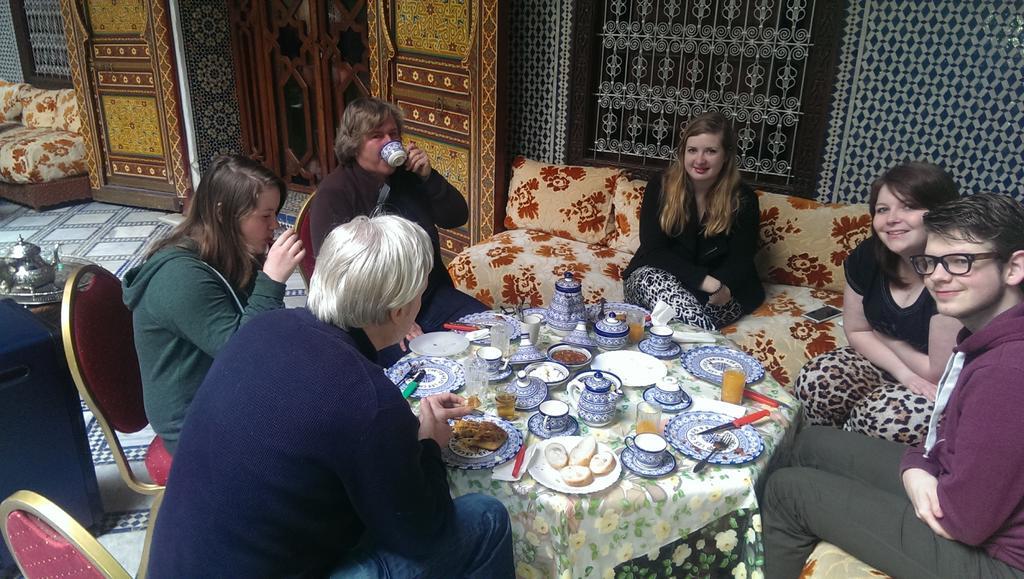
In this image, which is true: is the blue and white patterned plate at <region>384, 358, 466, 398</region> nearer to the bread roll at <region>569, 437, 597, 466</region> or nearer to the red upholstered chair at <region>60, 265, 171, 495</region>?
the bread roll at <region>569, 437, 597, 466</region>

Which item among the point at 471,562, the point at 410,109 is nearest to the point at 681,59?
the point at 410,109

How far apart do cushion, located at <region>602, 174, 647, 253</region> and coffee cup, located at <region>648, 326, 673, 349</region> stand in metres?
1.57

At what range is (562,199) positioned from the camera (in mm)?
3861

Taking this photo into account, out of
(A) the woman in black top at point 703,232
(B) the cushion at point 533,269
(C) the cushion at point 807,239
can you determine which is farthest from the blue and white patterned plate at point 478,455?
(C) the cushion at point 807,239

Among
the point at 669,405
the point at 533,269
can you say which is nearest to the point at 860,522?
the point at 669,405

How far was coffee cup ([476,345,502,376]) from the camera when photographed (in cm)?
190

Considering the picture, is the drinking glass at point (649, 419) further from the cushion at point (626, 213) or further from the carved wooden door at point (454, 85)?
the carved wooden door at point (454, 85)

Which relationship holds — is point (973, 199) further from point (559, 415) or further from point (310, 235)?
point (310, 235)

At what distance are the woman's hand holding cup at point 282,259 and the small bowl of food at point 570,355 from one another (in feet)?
2.41

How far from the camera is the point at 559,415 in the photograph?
1.65 meters

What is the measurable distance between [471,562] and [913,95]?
2882mm

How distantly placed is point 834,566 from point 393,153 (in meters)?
1.89

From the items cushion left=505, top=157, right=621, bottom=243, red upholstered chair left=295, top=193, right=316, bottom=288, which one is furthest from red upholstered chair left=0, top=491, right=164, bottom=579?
cushion left=505, top=157, right=621, bottom=243

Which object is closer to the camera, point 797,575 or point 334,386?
point 334,386
